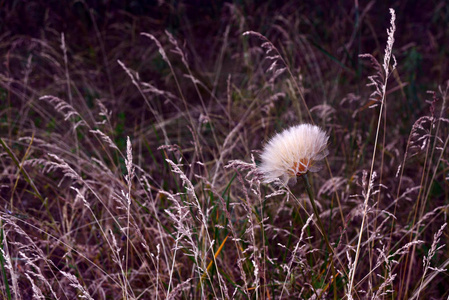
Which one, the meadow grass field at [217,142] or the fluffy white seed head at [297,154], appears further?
the meadow grass field at [217,142]

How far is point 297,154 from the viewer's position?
120 centimetres

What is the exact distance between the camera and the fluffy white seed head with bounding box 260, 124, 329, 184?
119cm

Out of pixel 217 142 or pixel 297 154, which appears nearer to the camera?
pixel 297 154

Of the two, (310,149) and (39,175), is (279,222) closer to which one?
(310,149)

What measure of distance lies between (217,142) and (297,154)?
1.12 metres

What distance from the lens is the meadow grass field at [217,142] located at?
168 cm

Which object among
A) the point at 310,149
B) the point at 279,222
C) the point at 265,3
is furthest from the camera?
the point at 265,3

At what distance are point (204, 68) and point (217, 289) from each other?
269 cm

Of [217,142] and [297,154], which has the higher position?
[297,154]

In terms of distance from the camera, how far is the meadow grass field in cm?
168

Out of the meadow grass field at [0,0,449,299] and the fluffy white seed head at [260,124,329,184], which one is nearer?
the fluffy white seed head at [260,124,329,184]

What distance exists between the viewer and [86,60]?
3885 millimetres

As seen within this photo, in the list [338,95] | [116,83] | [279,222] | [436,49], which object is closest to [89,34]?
[116,83]

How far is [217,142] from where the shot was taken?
2.29 meters
